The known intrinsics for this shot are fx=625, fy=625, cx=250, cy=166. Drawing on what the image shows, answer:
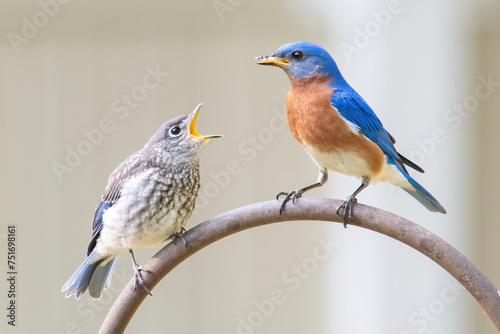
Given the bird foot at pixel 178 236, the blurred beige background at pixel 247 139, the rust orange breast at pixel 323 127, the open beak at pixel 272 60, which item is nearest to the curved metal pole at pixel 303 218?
the bird foot at pixel 178 236

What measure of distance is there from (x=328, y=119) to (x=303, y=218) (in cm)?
31

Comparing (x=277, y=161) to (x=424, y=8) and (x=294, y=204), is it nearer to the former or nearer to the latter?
(x=424, y=8)

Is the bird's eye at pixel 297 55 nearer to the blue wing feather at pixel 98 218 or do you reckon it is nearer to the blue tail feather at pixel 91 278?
the blue wing feather at pixel 98 218

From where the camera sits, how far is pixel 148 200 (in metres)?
1.52

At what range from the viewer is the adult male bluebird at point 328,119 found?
1.53 m

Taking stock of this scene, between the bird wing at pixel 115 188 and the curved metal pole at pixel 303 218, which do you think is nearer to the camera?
the curved metal pole at pixel 303 218

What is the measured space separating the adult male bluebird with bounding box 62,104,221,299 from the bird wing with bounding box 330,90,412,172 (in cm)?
34

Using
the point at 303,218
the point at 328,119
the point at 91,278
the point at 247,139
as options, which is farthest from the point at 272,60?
the point at 247,139

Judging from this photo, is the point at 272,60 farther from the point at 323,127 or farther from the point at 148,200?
the point at 148,200

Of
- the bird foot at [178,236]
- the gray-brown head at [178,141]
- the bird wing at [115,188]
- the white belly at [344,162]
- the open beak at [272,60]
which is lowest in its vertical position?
the bird foot at [178,236]

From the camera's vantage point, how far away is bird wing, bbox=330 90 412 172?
5.07 ft

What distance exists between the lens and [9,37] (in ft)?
10.5

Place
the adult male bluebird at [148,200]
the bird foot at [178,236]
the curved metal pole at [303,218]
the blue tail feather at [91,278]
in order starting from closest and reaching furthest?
the curved metal pole at [303,218], the bird foot at [178,236], the adult male bluebird at [148,200], the blue tail feather at [91,278]

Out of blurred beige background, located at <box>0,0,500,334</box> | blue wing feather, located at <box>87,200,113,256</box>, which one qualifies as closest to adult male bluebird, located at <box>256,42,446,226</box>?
blue wing feather, located at <box>87,200,113,256</box>
